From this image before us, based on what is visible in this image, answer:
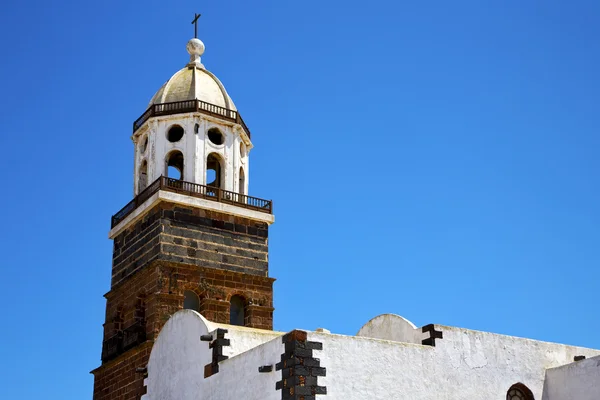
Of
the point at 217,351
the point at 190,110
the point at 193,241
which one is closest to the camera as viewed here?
the point at 217,351

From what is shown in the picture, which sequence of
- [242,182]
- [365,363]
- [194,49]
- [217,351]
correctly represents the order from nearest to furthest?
1. [365,363]
2. [217,351]
3. [242,182]
4. [194,49]

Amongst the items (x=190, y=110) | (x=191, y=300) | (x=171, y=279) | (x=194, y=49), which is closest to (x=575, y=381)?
(x=191, y=300)

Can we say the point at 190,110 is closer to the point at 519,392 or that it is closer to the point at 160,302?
the point at 160,302

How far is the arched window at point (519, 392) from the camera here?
19.8 meters

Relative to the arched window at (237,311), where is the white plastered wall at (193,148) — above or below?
above

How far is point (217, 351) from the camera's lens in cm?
1952

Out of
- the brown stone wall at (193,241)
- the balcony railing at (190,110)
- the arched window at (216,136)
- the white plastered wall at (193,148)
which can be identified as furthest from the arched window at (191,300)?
the balcony railing at (190,110)

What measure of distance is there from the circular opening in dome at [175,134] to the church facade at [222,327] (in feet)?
0.20

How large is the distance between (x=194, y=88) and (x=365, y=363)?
51.1ft

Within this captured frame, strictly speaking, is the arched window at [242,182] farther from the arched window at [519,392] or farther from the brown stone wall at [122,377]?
the arched window at [519,392]

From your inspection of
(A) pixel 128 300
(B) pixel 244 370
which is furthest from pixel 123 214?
(B) pixel 244 370

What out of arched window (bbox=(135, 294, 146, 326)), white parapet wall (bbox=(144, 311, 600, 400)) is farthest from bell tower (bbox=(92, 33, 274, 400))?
white parapet wall (bbox=(144, 311, 600, 400))

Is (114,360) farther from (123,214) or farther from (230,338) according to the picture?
(230,338)

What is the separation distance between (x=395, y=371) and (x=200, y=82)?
628 inches
